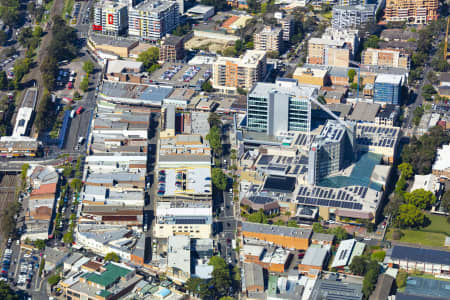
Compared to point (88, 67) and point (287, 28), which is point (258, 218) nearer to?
point (88, 67)

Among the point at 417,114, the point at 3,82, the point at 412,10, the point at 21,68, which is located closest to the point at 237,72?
the point at 417,114

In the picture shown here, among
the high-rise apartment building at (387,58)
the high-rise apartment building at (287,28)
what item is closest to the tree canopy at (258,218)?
the high-rise apartment building at (387,58)

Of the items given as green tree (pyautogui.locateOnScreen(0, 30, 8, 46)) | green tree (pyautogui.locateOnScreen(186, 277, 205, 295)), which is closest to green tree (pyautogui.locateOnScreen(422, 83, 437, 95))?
green tree (pyautogui.locateOnScreen(186, 277, 205, 295))

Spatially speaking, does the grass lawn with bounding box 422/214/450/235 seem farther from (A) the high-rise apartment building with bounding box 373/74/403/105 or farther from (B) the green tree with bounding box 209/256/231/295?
(A) the high-rise apartment building with bounding box 373/74/403/105

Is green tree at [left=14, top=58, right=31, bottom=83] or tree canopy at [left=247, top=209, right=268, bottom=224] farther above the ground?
green tree at [left=14, top=58, right=31, bottom=83]

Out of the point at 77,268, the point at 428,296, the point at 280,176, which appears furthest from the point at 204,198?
the point at 428,296
